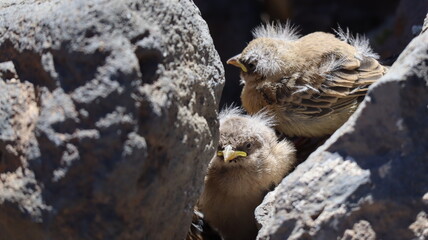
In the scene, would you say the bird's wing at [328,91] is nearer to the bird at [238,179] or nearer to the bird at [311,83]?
the bird at [311,83]

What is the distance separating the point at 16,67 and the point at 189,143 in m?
0.81

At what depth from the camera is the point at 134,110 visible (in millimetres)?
2432

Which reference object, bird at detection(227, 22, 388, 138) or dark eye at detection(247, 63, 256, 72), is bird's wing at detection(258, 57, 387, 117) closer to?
bird at detection(227, 22, 388, 138)

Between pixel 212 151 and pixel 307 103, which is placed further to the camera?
pixel 307 103

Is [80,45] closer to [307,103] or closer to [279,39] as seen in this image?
[307,103]

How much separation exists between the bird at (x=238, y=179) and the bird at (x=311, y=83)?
0.50 metres

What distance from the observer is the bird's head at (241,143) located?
153 inches

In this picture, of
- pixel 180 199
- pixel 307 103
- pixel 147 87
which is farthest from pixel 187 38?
pixel 307 103

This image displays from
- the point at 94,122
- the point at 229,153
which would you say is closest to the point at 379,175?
the point at 94,122

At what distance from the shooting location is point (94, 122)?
240cm

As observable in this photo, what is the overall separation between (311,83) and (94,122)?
92.7 inches

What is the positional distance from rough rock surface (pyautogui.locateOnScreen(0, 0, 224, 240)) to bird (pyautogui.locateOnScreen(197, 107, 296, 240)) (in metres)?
1.20

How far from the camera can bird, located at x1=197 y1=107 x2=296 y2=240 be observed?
12.8 ft

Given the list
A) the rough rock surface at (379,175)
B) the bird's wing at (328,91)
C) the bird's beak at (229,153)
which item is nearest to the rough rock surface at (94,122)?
the rough rock surface at (379,175)
